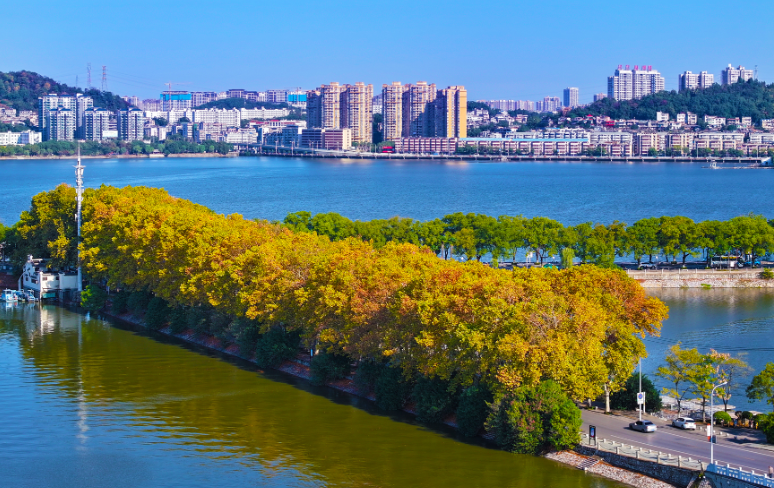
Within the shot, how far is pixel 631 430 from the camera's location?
12.4 meters

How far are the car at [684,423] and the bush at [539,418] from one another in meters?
1.39

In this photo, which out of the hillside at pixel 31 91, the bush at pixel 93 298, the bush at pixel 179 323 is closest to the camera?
the bush at pixel 179 323

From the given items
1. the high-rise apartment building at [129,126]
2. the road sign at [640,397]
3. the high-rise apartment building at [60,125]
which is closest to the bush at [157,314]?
the road sign at [640,397]

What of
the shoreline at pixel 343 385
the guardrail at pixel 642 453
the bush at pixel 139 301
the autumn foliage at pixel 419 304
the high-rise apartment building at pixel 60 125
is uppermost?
the high-rise apartment building at pixel 60 125

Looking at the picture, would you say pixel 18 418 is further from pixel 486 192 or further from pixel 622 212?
pixel 486 192

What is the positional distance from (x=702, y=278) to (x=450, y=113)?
99081mm

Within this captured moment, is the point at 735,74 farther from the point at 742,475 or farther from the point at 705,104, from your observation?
the point at 742,475

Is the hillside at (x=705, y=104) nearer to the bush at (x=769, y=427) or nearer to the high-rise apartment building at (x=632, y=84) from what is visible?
the high-rise apartment building at (x=632, y=84)

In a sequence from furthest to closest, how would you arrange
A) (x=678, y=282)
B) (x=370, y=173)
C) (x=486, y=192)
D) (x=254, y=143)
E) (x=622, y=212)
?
(x=254, y=143) → (x=370, y=173) → (x=486, y=192) → (x=622, y=212) → (x=678, y=282)

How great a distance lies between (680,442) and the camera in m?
11.9

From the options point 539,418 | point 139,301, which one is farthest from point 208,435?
point 139,301

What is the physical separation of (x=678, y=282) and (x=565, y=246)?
3.59 meters

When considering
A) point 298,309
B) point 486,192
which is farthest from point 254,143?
point 298,309

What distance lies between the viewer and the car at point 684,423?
12.4 meters
